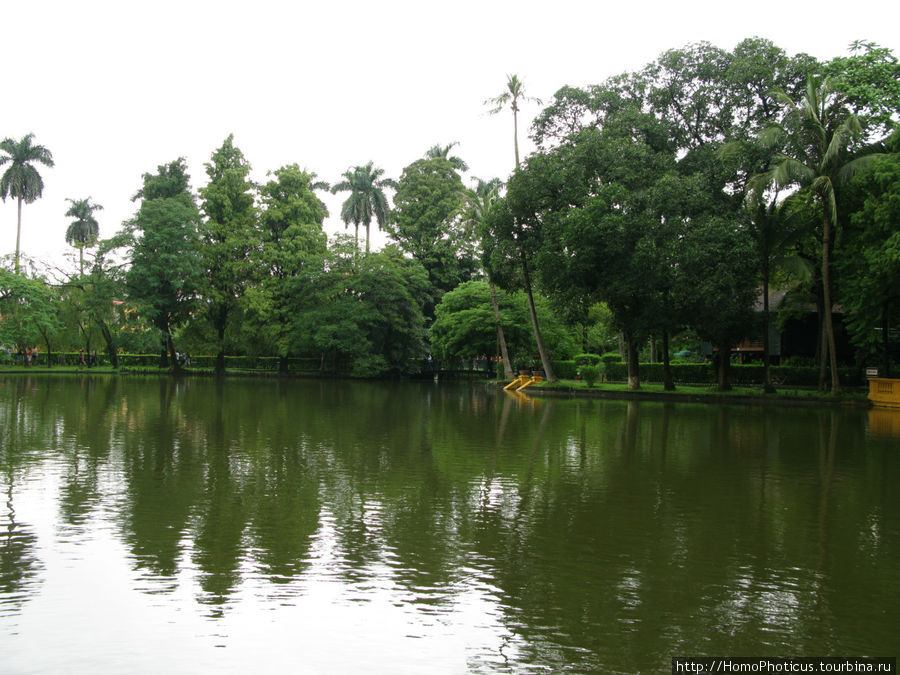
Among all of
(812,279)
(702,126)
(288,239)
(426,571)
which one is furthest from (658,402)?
(288,239)

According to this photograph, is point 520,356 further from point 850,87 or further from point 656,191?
point 850,87

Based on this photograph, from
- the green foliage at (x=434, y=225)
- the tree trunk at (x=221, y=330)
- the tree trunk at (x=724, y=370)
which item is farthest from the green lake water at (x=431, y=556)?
the green foliage at (x=434, y=225)

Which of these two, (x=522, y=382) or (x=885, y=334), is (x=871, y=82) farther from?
(x=522, y=382)

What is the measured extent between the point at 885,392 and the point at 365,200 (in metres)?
39.0

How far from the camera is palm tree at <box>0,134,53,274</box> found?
53.6m

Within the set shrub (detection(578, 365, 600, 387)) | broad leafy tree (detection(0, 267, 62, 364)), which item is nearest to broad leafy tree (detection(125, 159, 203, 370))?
broad leafy tree (detection(0, 267, 62, 364))

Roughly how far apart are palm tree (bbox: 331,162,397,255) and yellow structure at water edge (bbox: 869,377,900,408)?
1456 inches

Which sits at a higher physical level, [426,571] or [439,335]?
[439,335]

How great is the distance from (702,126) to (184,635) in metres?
30.7

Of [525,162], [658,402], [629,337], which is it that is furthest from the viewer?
[525,162]

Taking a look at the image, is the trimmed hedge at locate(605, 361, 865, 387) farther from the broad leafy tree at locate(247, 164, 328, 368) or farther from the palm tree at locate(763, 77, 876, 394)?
the broad leafy tree at locate(247, 164, 328, 368)

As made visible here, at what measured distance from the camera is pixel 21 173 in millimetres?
53844

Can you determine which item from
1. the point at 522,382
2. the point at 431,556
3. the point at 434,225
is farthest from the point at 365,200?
the point at 431,556

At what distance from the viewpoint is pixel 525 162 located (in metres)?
31.8
